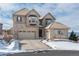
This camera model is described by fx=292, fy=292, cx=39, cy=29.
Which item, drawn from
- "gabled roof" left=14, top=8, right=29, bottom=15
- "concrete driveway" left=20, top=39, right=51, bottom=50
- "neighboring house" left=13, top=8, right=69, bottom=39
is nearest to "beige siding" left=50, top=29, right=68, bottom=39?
"neighboring house" left=13, top=8, right=69, bottom=39

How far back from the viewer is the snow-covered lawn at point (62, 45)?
272 centimetres

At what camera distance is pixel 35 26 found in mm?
2748

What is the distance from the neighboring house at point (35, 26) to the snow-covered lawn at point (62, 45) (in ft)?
0.16

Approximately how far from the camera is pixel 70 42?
8.94ft

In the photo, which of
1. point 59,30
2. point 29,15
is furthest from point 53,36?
point 29,15

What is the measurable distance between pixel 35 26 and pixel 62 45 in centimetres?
31

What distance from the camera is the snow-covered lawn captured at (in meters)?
2.72

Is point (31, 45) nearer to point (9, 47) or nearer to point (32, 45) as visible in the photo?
point (32, 45)

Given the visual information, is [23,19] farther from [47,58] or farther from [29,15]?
[47,58]

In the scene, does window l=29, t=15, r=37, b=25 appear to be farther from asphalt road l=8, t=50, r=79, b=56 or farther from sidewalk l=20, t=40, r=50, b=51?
asphalt road l=8, t=50, r=79, b=56

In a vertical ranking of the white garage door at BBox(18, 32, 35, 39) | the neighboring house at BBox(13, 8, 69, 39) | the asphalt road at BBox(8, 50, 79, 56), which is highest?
the neighboring house at BBox(13, 8, 69, 39)

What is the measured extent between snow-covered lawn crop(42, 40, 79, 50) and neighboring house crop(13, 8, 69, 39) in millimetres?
48

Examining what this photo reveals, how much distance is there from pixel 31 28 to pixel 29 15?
12cm

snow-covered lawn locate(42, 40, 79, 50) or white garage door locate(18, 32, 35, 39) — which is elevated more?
white garage door locate(18, 32, 35, 39)
